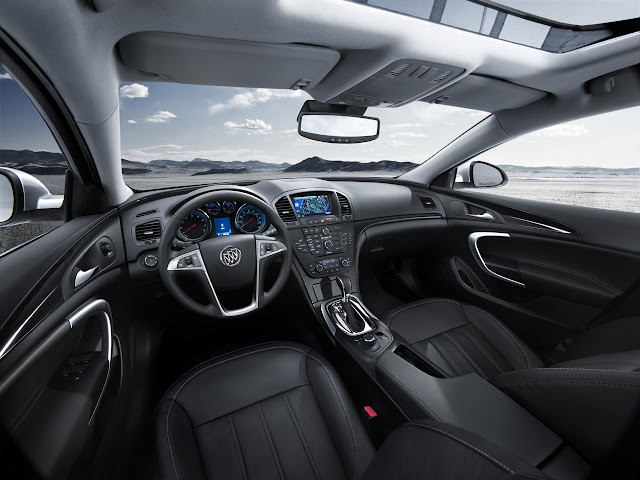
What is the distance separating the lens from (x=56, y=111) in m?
A: 1.24

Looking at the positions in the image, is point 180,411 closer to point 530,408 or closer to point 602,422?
point 530,408

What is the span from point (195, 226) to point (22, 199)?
27.5 inches

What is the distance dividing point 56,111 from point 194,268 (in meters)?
0.81

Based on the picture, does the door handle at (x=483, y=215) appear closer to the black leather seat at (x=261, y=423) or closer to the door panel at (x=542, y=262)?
the door panel at (x=542, y=262)

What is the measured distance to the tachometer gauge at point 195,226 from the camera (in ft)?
5.74

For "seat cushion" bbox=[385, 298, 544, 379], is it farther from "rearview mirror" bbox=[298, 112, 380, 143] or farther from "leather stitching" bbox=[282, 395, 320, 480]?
"rearview mirror" bbox=[298, 112, 380, 143]

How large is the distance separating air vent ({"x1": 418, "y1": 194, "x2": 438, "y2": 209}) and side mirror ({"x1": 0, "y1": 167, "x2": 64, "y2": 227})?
A: 8.31ft

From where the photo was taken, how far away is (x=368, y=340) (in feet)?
5.42

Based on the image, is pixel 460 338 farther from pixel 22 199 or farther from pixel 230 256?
pixel 22 199

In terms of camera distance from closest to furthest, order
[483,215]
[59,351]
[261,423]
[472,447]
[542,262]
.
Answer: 1. [472,447]
2. [59,351]
3. [261,423]
4. [542,262]
5. [483,215]

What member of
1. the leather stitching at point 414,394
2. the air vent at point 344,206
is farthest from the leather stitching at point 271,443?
the air vent at point 344,206

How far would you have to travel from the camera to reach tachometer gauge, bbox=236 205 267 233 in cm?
190

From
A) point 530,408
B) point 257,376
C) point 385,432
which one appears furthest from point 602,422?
point 257,376

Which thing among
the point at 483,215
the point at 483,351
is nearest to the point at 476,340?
the point at 483,351
